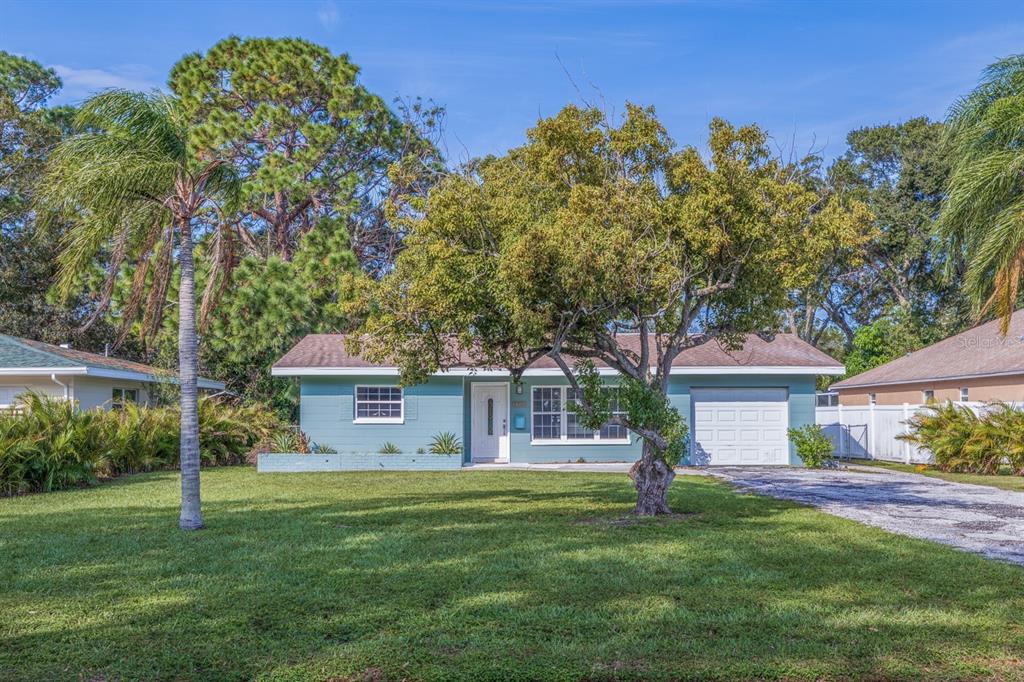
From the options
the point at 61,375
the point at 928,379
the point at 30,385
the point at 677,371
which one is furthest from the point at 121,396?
the point at 928,379

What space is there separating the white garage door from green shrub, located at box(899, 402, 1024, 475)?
317 cm

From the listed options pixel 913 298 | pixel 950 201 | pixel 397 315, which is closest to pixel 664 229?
pixel 397 315

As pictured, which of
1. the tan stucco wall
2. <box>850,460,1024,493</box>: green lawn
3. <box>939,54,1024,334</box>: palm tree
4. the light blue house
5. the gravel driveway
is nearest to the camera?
the gravel driveway

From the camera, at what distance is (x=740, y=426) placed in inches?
873

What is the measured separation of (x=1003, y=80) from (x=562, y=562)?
34.0 ft

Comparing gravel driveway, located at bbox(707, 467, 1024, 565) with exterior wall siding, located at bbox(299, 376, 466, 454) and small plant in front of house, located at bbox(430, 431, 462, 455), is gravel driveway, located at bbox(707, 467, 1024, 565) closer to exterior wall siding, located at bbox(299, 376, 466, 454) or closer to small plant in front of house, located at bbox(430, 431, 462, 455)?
small plant in front of house, located at bbox(430, 431, 462, 455)

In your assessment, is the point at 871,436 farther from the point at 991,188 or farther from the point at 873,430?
the point at 991,188

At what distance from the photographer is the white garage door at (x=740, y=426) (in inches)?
870

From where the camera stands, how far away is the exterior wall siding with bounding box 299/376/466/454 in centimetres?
2206

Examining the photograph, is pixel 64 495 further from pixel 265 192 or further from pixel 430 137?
pixel 430 137

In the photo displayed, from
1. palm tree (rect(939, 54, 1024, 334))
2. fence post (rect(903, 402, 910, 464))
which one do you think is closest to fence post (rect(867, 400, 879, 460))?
fence post (rect(903, 402, 910, 464))

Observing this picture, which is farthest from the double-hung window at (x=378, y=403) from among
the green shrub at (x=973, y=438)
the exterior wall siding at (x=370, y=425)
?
the green shrub at (x=973, y=438)

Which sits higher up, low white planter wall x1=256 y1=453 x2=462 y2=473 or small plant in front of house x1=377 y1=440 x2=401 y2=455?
small plant in front of house x1=377 y1=440 x2=401 y2=455

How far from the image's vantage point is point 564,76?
10.8 m
